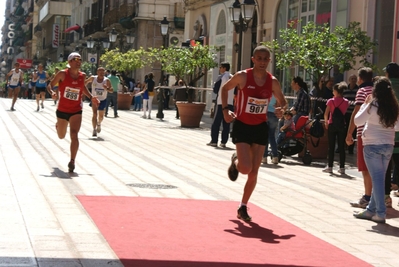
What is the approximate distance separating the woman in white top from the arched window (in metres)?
28.2

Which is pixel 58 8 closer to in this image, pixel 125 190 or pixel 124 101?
pixel 124 101

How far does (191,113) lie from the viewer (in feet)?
87.3

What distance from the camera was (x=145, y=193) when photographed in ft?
35.5

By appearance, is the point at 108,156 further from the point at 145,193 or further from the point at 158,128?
the point at 158,128

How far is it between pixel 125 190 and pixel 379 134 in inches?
121

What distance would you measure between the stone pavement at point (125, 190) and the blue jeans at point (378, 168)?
0.76ft

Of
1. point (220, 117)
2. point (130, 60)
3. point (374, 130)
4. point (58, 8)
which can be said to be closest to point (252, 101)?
point (374, 130)

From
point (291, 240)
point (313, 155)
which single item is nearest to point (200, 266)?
point (291, 240)

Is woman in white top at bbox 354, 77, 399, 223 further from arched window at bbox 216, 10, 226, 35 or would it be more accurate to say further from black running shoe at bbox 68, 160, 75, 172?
arched window at bbox 216, 10, 226, 35

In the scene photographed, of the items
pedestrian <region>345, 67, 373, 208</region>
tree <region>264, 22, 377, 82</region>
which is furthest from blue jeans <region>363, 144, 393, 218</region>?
tree <region>264, 22, 377, 82</region>

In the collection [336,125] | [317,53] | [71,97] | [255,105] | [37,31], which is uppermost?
[37,31]

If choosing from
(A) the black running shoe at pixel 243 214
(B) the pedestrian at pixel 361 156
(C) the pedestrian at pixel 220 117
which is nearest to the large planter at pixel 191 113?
(C) the pedestrian at pixel 220 117

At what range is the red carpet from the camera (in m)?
7.18

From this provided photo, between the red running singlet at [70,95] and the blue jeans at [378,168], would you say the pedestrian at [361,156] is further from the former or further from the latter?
the red running singlet at [70,95]
